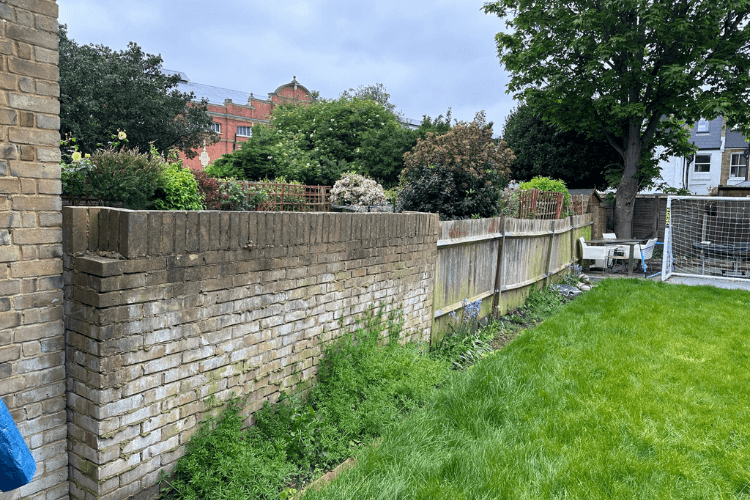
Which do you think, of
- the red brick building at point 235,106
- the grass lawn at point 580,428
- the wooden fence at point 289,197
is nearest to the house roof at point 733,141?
the wooden fence at point 289,197

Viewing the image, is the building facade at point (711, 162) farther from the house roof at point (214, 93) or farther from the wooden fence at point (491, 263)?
the house roof at point (214, 93)

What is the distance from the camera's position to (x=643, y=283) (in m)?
10.4

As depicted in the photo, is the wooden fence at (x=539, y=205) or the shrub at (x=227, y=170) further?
the shrub at (x=227, y=170)

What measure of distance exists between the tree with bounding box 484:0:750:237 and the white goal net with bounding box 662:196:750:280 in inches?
79.8

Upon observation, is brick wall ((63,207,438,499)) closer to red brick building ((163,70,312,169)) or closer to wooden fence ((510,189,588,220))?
wooden fence ((510,189,588,220))

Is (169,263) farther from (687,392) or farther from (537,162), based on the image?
(537,162)

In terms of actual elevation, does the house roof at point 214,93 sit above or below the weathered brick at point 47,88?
above

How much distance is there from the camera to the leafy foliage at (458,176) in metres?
9.23

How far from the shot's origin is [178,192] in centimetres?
709

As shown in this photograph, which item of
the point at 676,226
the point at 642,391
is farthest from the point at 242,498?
the point at 676,226

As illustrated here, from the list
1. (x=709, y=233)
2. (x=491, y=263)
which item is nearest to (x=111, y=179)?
(x=491, y=263)

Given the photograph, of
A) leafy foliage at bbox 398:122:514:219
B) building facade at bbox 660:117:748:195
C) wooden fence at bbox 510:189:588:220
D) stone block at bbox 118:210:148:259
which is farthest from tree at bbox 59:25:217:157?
building facade at bbox 660:117:748:195

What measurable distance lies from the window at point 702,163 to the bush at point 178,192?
36607mm

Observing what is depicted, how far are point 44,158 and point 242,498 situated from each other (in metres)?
2.08
